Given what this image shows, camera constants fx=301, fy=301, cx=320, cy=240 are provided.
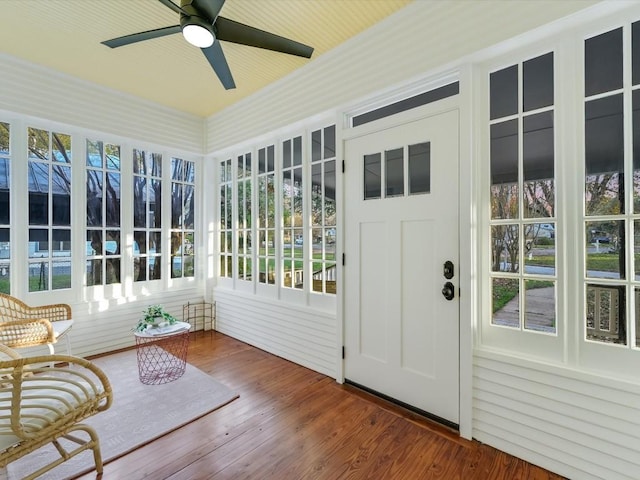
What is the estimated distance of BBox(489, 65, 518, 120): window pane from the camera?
6.50 ft

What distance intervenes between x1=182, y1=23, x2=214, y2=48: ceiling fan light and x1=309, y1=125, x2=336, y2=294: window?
143 cm

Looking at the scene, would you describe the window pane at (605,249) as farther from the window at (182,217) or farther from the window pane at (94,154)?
the window pane at (94,154)

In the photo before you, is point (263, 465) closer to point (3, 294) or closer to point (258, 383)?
point (258, 383)

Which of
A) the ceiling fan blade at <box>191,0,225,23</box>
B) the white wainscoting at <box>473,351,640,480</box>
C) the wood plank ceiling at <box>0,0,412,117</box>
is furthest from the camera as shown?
the wood plank ceiling at <box>0,0,412,117</box>

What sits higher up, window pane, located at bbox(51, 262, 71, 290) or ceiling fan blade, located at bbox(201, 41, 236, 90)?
ceiling fan blade, located at bbox(201, 41, 236, 90)

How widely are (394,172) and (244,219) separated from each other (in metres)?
2.31

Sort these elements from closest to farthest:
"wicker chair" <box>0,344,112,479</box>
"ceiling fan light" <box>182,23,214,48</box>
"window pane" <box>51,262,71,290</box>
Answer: "wicker chair" <box>0,344,112,479</box>, "ceiling fan light" <box>182,23,214,48</box>, "window pane" <box>51,262,71,290</box>

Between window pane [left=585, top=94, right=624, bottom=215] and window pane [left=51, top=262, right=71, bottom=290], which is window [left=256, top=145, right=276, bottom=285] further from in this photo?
window pane [left=585, top=94, right=624, bottom=215]

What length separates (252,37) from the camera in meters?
2.05

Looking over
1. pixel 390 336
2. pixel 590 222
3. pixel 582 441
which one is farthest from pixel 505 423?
pixel 590 222

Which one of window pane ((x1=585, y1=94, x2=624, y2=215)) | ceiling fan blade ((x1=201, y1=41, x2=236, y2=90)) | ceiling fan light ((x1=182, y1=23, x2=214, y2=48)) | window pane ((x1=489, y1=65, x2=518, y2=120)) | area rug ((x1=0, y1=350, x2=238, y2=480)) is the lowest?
area rug ((x1=0, y1=350, x2=238, y2=480))

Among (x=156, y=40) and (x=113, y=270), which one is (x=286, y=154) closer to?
(x=156, y=40)

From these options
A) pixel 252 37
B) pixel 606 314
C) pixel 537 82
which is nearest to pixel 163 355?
pixel 252 37

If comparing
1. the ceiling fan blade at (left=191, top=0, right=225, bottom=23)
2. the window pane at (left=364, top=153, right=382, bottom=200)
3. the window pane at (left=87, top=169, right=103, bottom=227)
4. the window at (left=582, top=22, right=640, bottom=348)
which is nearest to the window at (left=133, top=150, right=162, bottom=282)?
the window pane at (left=87, top=169, right=103, bottom=227)
